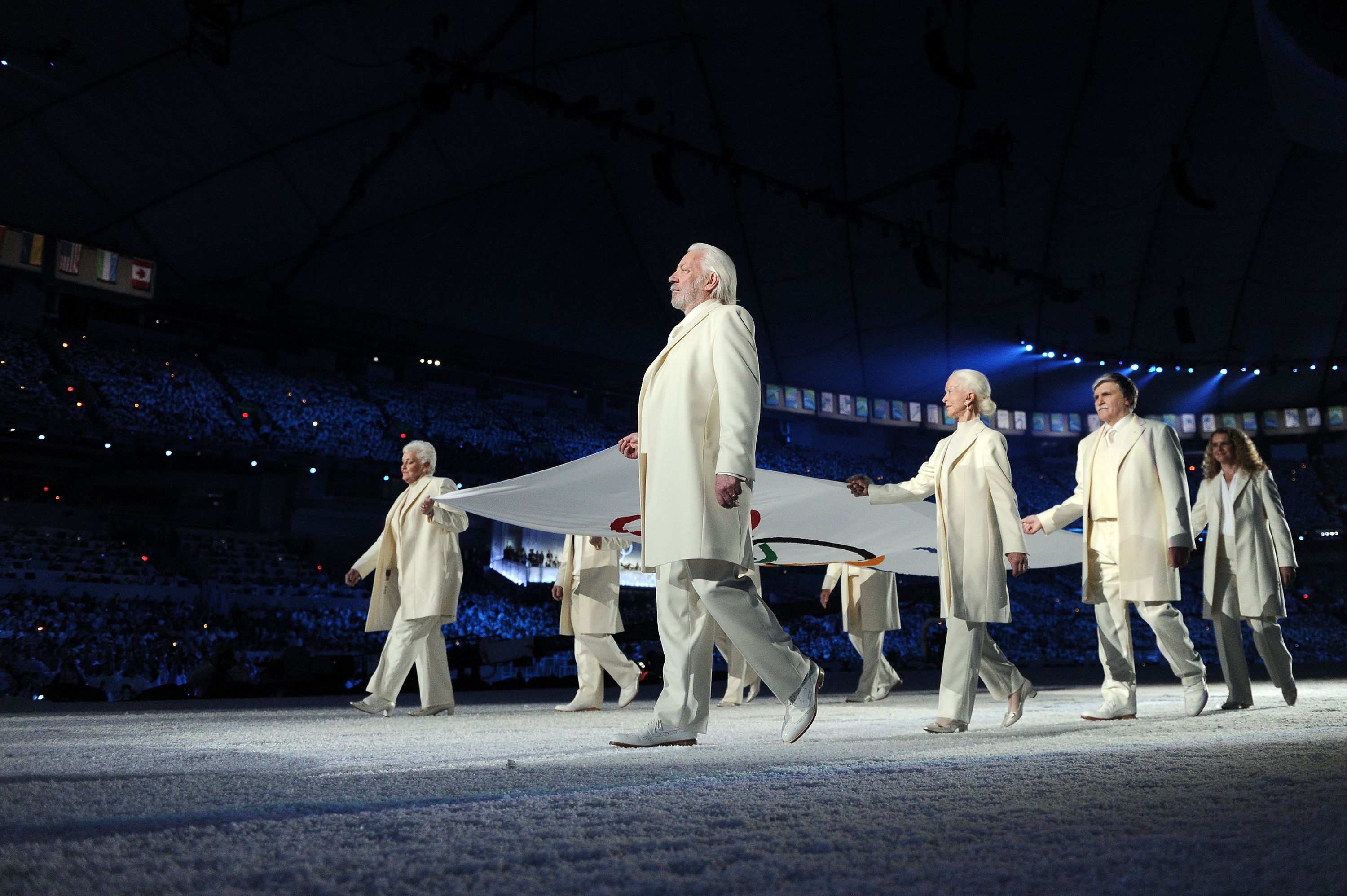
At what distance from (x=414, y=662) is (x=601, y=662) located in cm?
169

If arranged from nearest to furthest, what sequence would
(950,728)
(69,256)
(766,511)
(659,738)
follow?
1. (659,738)
2. (950,728)
3. (766,511)
4. (69,256)

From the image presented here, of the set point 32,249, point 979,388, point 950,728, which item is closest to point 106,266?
point 32,249

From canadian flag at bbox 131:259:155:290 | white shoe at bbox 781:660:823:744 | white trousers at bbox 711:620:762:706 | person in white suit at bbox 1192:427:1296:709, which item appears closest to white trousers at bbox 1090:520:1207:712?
person in white suit at bbox 1192:427:1296:709

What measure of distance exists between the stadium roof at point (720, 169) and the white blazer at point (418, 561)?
10.6 meters

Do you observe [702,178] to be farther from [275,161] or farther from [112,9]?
[112,9]

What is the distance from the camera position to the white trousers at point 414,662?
5773mm

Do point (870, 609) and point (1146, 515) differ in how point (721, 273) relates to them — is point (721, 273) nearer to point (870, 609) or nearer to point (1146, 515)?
point (1146, 515)

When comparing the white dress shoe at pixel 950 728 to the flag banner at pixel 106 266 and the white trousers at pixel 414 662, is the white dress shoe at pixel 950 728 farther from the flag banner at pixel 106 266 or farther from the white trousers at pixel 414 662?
the flag banner at pixel 106 266

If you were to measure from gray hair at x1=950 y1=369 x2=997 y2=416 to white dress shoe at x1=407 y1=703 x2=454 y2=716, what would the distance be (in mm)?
3429

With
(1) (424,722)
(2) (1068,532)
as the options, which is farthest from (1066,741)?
(2) (1068,532)

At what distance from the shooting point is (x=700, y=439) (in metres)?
3.32

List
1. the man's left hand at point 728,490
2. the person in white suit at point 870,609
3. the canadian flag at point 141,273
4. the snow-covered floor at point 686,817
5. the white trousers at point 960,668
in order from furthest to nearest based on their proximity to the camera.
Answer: the canadian flag at point 141,273
the person in white suit at point 870,609
the white trousers at point 960,668
the man's left hand at point 728,490
the snow-covered floor at point 686,817

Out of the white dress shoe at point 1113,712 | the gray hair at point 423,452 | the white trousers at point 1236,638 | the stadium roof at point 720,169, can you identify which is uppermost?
the stadium roof at point 720,169

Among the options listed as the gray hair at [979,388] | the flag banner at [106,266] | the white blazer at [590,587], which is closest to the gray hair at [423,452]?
the white blazer at [590,587]
